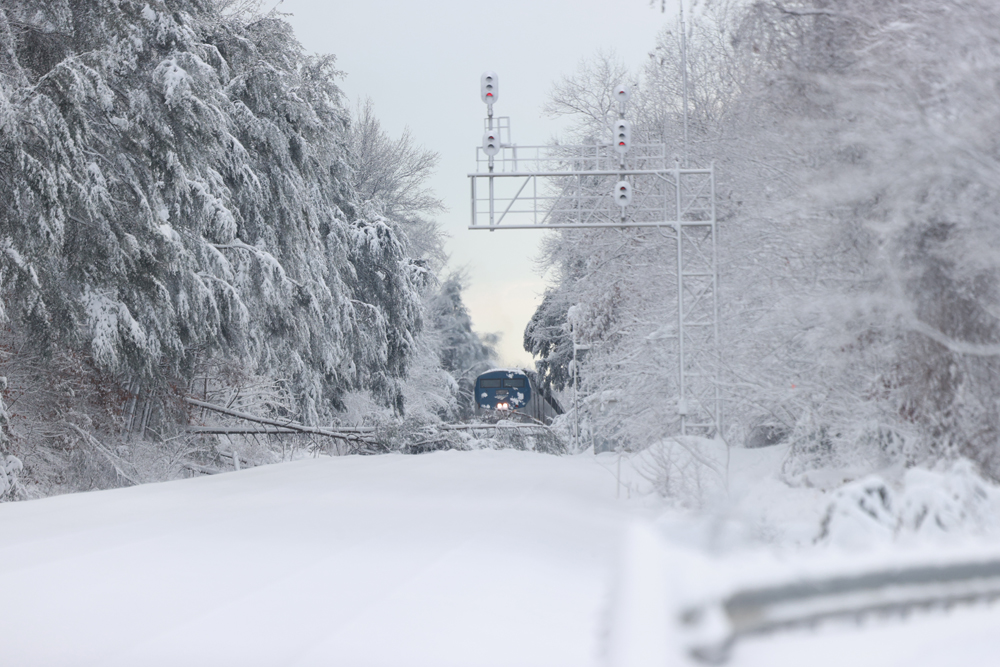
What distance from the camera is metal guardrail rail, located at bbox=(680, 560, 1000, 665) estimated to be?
4.03 ft

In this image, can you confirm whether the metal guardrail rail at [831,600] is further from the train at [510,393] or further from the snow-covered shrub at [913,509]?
the train at [510,393]

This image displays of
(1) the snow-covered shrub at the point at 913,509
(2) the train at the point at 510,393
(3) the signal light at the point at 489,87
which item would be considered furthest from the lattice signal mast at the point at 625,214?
(2) the train at the point at 510,393

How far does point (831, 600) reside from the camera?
4.33 ft

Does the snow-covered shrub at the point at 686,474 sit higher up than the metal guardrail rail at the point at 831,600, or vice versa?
the metal guardrail rail at the point at 831,600

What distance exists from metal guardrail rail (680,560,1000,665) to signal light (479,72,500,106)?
12488 mm

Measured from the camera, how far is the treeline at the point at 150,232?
→ 10180 millimetres

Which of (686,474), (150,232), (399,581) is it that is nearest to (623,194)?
(686,474)

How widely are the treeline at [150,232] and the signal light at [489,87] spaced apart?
3868mm

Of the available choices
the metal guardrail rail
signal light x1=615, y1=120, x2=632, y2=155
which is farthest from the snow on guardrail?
signal light x1=615, y1=120, x2=632, y2=155

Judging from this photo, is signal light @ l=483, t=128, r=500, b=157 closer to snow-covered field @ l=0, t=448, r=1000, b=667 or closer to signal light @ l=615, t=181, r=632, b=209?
signal light @ l=615, t=181, r=632, b=209

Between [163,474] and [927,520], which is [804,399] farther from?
[163,474]

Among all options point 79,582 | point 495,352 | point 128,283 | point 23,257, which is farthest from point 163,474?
point 495,352

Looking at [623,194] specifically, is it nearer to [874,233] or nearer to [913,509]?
[874,233]

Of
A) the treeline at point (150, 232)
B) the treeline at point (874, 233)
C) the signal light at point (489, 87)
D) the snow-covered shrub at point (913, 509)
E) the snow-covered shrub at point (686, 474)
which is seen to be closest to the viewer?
the snow-covered shrub at point (913, 509)
